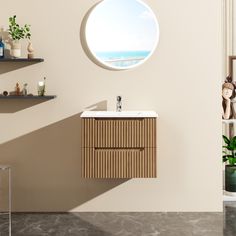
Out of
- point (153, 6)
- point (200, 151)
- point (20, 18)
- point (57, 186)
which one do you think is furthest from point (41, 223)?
point (153, 6)

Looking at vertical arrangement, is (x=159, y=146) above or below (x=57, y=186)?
above

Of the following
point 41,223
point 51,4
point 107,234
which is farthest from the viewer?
point 51,4

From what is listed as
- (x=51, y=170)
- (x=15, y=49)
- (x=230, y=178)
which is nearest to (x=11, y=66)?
(x=15, y=49)

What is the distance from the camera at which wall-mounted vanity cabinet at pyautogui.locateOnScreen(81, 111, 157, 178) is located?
3.41 metres

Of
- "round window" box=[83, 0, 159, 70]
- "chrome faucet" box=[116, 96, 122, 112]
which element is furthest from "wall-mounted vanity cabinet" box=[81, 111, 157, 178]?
"round window" box=[83, 0, 159, 70]

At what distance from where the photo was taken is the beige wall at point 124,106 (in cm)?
378

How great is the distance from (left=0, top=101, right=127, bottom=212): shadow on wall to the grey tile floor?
0.39 feet

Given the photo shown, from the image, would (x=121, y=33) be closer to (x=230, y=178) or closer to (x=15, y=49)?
(x=15, y=49)

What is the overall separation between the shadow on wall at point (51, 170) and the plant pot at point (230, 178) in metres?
1.07

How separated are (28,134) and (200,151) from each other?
1458 millimetres

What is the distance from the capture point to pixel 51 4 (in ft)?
12.4

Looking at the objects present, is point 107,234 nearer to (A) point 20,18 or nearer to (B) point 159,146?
(B) point 159,146

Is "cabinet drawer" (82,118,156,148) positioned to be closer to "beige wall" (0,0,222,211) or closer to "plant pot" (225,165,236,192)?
"beige wall" (0,0,222,211)

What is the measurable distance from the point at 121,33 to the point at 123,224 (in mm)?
1541
